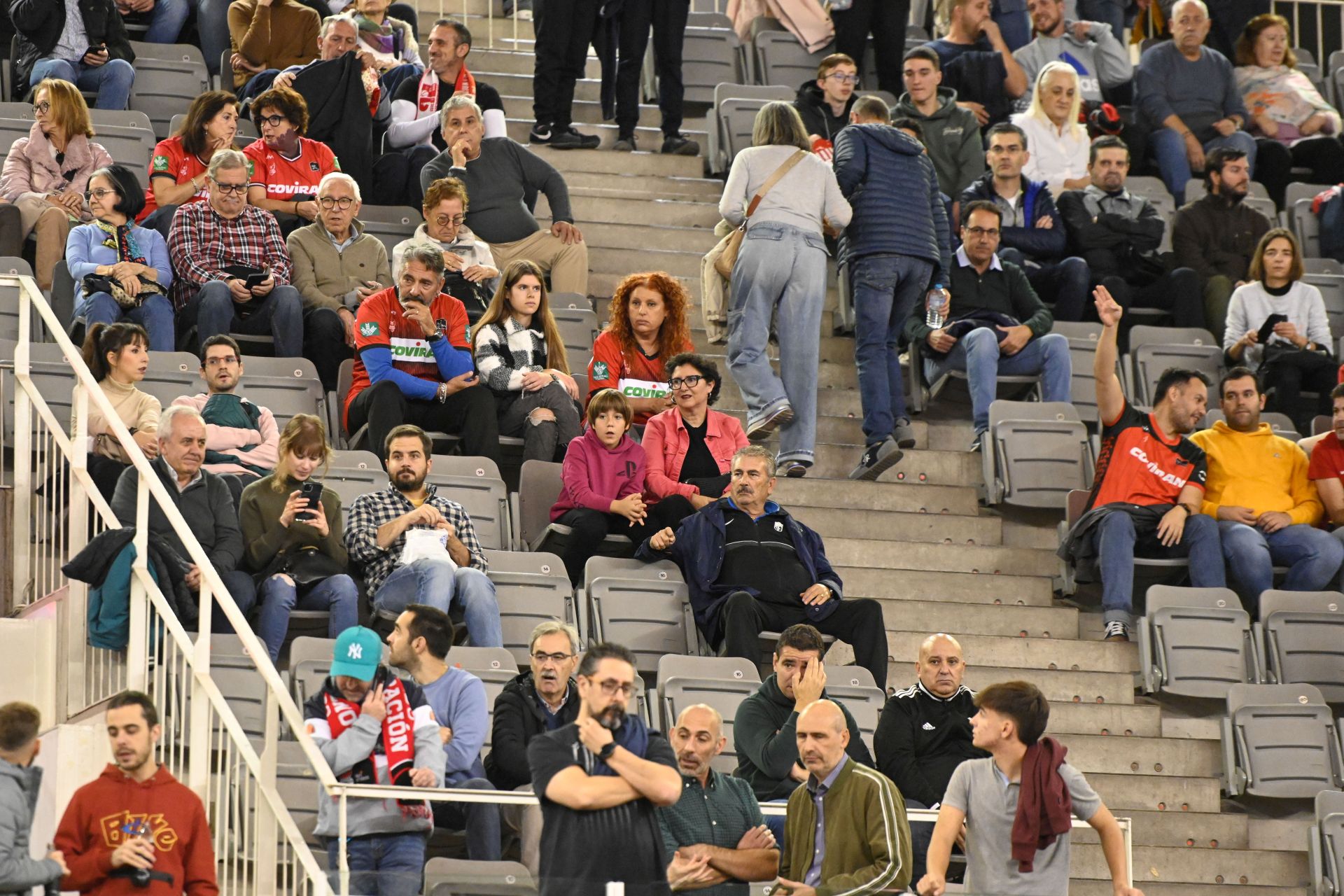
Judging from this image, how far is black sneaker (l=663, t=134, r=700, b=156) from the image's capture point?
11.3 m

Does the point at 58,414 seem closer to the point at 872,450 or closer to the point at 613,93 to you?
the point at 872,450

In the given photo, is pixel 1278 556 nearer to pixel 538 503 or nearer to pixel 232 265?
pixel 538 503

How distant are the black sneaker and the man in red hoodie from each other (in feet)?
19.7

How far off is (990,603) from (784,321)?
143 cm

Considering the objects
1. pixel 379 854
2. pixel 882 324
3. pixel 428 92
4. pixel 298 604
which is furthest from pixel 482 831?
pixel 428 92

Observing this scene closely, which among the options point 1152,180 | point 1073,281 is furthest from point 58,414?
point 1152,180

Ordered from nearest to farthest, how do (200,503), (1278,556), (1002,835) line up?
(1002,835), (200,503), (1278,556)

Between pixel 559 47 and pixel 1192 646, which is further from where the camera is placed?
pixel 559 47

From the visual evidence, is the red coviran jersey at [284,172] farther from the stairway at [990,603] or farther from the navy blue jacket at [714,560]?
the navy blue jacket at [714,560]

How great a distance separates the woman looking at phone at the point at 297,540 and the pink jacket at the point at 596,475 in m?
0.95

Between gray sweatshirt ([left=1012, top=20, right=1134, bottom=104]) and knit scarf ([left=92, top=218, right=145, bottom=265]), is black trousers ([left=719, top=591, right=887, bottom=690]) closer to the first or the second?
knit scarf ([left=92, top=218, right=145, bottom=265])

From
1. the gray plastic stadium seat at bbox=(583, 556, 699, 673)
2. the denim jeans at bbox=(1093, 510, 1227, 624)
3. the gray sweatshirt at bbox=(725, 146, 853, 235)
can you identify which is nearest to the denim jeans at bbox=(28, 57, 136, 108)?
the gray sweatshirt at bbox=(725, 146, 853, 235)

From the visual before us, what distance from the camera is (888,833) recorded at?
5965 millimetres

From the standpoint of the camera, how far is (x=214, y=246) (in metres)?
9.03
